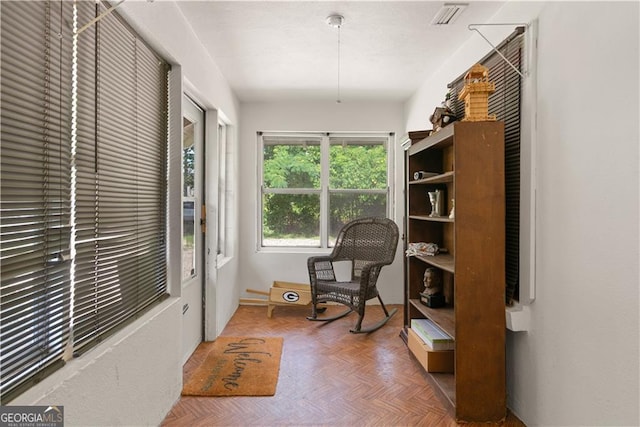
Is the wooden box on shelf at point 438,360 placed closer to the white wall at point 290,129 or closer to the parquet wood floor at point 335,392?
the parquet wood floor at point 335,392

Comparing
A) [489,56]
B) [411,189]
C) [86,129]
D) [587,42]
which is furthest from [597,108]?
[86,129]

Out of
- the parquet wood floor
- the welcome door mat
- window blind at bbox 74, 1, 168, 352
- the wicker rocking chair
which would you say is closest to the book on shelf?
the parquet wood floor

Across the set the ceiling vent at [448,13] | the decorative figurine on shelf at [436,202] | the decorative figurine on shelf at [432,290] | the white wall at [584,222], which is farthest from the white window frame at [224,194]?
the white wall at [584,222]

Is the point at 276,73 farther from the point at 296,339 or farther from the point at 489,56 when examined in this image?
the point at 296,339

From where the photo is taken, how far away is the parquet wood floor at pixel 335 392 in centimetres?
213

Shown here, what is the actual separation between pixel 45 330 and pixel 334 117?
3852mm

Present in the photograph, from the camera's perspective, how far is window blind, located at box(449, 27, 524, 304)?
2.17 metres

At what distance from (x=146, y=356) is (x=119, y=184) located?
89 cm

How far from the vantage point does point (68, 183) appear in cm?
141

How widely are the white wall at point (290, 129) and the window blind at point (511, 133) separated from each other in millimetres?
2264

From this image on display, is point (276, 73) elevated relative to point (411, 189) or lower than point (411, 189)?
elevated

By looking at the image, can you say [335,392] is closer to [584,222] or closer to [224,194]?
[584,222]

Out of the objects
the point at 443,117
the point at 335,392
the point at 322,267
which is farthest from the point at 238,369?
the point at 443,117

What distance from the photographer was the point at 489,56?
96.1 inches
